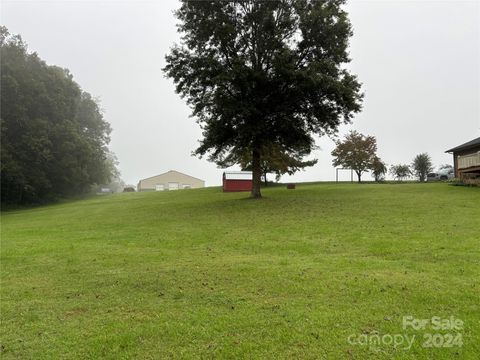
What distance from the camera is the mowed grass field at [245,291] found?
4406mm

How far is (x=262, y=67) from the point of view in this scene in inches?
880

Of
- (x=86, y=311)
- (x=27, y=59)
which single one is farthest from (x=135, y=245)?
Answer: (x=27, y=59)

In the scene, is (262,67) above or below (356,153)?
above

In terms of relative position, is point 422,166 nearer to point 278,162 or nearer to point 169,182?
point 278,162

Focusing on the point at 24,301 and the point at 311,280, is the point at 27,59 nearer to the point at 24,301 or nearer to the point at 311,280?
the point at 24,301

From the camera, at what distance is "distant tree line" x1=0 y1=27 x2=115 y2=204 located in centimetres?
3278

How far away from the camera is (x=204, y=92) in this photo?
22359mm

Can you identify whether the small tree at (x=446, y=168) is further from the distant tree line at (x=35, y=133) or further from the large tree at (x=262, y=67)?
the distant tree line at (x=35, y=133)

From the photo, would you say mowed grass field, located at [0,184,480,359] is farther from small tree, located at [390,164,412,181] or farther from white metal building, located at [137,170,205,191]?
white metal building, located at [137,170,205,191]

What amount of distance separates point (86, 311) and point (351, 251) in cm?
621

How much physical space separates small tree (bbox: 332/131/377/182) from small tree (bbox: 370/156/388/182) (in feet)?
1.35

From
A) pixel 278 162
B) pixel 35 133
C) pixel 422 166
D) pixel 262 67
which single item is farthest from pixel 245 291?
pixel 422 166

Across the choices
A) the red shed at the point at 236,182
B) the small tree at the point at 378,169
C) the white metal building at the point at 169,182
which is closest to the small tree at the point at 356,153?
the small tree at the point at 378,169

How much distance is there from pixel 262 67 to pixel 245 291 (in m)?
18.6
